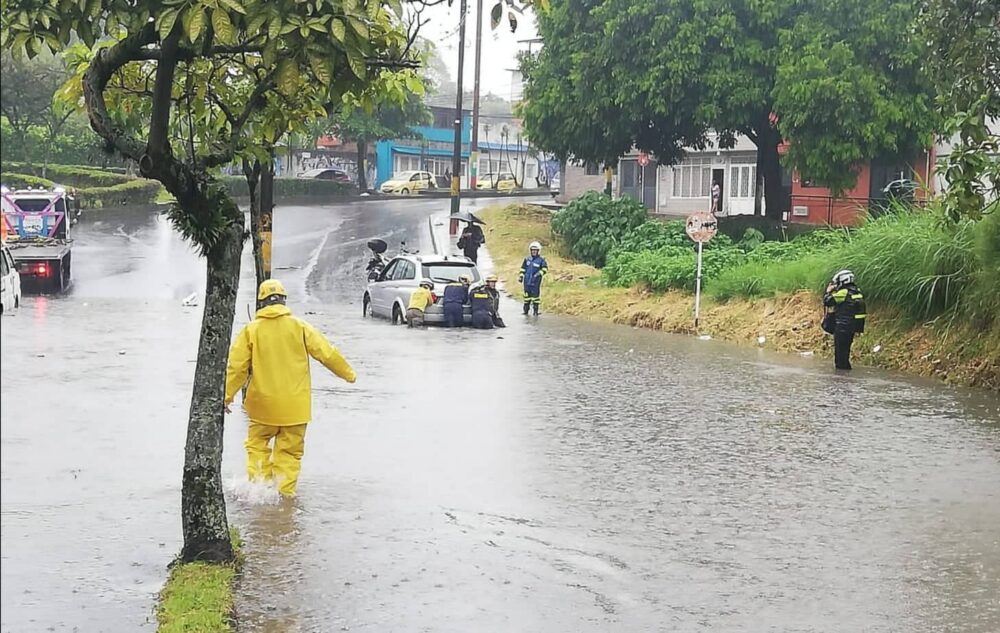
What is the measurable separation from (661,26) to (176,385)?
20395 mm

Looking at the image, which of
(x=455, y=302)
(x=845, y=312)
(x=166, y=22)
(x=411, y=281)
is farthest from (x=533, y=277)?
(x=166, y=22)

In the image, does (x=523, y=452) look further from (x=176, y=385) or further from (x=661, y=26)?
(x=661, y=26)

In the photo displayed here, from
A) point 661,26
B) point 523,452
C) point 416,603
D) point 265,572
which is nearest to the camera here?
point 416,603

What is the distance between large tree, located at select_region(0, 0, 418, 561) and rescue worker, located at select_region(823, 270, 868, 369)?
37.6ft

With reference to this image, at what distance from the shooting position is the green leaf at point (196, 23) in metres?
5.64

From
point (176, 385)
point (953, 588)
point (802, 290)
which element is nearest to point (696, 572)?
point (953, 588)

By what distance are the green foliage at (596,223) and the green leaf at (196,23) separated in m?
30.0

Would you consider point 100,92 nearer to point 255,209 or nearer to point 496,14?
point 496,14

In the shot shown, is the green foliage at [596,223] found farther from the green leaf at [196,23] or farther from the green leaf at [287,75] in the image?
the green leaf at [196,23]

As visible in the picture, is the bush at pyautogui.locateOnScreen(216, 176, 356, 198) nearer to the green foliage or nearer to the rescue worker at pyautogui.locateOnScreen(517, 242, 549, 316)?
the green foliage

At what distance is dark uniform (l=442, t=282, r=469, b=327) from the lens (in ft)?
80.6

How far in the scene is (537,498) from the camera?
1009 cm

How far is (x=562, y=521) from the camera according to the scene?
30.7 ft

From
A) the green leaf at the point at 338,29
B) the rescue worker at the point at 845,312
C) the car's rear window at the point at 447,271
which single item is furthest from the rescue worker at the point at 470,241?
the green leaf at the point at 338,29
